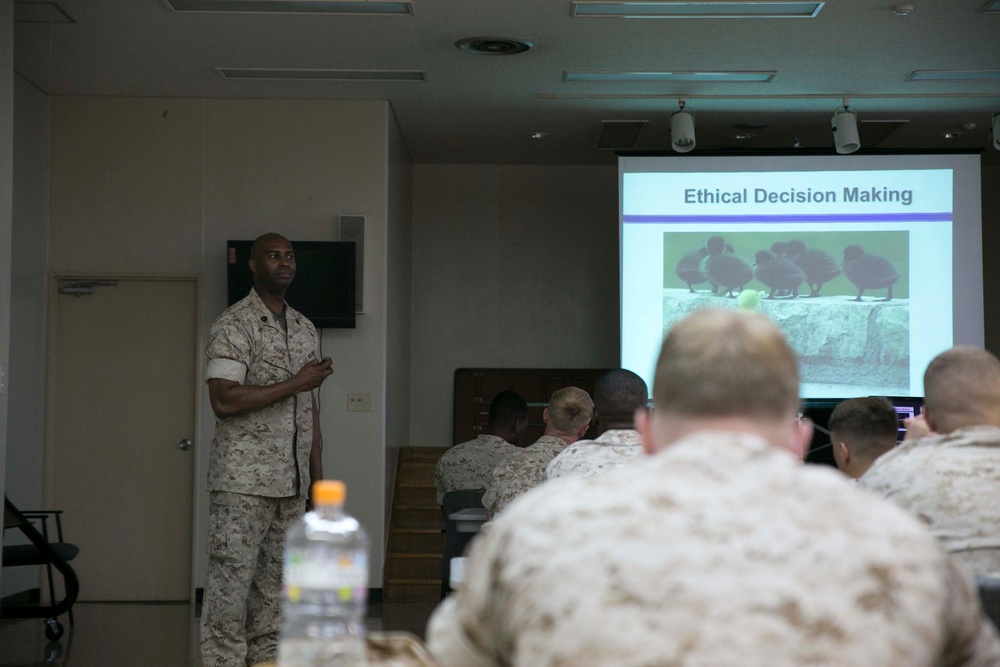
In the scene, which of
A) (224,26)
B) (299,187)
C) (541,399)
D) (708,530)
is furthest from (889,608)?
(541,399)

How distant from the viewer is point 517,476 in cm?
407

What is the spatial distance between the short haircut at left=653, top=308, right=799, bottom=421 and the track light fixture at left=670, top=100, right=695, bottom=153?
5.83m

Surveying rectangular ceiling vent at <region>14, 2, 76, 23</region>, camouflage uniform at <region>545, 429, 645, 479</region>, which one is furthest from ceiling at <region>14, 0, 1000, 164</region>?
camouflage uniform at <region>545, 429, 645, 479</region>

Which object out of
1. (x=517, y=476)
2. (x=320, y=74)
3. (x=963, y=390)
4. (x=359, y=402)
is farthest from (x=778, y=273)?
(x=963, y=390)

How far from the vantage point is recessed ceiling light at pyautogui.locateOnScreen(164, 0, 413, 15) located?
534cm

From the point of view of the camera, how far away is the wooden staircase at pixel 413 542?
752cm

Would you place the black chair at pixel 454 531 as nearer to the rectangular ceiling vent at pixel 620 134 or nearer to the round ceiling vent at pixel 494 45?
the round ceiling vent at pixel 494 45

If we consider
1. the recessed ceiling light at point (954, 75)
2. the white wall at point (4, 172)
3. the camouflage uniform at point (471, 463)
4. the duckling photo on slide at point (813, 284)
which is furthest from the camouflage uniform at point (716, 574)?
the duckling photo on slide at point (813, 284)

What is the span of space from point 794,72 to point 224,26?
10.8 ft

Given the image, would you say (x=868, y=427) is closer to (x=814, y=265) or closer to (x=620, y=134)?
(x=814, y=265)

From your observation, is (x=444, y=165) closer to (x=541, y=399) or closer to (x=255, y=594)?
(x=541, y=399)

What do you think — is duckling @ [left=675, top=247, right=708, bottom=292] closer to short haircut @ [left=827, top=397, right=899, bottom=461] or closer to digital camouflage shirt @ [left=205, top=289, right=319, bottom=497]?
digital camouflage shirt @ [left=205, top=289, right=319, bottom=497]

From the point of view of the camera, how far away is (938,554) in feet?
3.98

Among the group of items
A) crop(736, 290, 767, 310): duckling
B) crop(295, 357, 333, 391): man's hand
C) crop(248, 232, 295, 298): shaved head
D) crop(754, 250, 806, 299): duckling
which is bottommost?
crop(295, 357, 333, 391): man's hand
